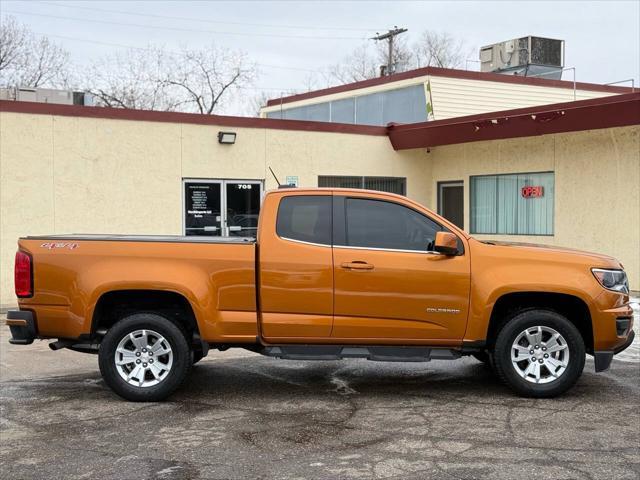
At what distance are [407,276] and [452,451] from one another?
1.83m

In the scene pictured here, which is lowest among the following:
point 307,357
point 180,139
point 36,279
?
point 307,357

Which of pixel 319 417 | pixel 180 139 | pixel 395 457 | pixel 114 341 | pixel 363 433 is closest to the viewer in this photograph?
pixel 395 457

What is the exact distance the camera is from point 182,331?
22.0 ft

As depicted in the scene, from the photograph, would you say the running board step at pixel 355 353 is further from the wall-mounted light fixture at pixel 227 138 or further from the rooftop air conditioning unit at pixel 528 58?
the rooftop air conditioning unit at pixel 528 58

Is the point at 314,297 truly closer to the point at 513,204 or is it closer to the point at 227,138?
the point at 227,138

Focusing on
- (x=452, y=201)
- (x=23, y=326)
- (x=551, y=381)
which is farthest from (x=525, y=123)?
(x=23, y=326)

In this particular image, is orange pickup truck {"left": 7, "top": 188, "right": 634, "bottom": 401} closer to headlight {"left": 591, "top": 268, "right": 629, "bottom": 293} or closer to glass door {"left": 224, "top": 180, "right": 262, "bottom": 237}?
headlight {"left": 591, "top": 268, "right": 629, "bottom": 293}

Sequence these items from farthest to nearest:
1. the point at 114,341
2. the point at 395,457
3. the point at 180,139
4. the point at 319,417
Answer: the point at 180,139 → the point at 114,341 → the point at 319,417 → the point at 395,457

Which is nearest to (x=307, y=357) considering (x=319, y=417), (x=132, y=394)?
(x=319, y=417)

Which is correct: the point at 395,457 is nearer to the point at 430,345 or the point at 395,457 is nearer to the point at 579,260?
the point at 430,345

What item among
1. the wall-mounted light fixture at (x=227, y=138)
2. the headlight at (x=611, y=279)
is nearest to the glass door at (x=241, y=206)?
the wall-mounted light fixture at (x=227, y=138)

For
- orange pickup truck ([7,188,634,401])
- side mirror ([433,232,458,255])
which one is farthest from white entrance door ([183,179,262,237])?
side mirror ([433,232,458,255])

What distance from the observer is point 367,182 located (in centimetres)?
1762

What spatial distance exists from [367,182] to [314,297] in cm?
1132
